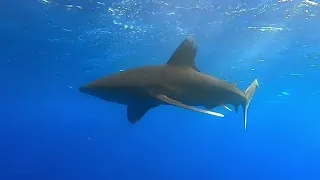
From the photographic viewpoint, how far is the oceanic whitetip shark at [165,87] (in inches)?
188

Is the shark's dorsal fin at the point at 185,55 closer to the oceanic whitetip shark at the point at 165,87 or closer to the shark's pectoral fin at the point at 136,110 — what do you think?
the oceanic whitetip shark at the point at 165,87

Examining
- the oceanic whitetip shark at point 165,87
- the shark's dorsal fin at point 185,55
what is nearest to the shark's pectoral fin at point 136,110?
the oceanic whitetip shark at point 165,87

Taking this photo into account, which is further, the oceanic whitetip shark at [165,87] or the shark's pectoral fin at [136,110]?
the shark's pectoral fin at [136,110]

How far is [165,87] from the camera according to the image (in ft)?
16.6

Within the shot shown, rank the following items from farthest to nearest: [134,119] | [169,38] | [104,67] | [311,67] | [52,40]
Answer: [104,67], [311,67], [52,40], [169,38], [134,119]

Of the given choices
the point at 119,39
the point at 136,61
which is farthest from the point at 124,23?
the point at 136,61

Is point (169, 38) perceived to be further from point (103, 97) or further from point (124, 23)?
point (103, 97)

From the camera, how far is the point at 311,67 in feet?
79.6

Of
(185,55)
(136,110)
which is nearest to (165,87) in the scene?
(136,110)

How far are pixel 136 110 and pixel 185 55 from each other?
1.16 metres

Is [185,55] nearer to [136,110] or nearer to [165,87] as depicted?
[165,87]

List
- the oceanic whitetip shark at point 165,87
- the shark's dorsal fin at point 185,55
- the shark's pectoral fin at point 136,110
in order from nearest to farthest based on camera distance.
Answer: the oceanic whitetip shark at point 165,87 → the shark's pectoral fin at point 136,110 → the shark's dorsal fin at point 185,55

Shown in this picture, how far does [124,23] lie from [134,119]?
12739 millimetres

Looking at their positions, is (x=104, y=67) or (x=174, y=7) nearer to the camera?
(x=174, y=7)
